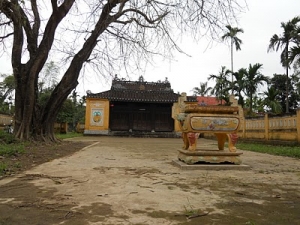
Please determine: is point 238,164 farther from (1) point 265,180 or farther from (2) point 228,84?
(2) point 228,84

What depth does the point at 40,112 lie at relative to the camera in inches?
394

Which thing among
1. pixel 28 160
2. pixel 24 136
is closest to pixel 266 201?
pixel 28 160

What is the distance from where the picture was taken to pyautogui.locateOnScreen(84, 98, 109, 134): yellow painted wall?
2359 centimetres

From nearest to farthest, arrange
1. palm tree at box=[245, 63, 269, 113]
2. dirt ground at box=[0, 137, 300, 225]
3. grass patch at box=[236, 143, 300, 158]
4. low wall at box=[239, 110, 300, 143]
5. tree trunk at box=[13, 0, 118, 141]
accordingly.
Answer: dirt ground at box=[0, 137, 300, 225], grass patch at box=[236, 143, 300, 158], tree trunk at box=[13, 0, 118, 141], low wall at box=[239, 110, 300, 143], palm tree at box=[245, 63, 269, 113]

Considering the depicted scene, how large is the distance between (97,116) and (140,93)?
4.62 m

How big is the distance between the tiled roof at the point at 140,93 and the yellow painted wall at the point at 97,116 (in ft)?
1.83

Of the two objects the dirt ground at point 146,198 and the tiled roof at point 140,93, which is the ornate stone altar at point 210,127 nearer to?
the dirt ground at point 146,198

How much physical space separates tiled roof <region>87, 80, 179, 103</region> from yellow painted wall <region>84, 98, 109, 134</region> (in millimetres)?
556

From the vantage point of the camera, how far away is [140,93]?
25172 millimetres

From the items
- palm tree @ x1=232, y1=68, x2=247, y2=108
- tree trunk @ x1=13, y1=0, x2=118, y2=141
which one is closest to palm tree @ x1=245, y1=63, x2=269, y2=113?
palm tree @ x1=232, y1=68, x2=247, y2=108

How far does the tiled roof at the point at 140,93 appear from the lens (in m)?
23.9

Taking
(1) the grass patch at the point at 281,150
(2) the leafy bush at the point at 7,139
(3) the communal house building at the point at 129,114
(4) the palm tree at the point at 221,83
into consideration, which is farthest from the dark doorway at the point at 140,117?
(2) the leafy bush at the point at 7,139

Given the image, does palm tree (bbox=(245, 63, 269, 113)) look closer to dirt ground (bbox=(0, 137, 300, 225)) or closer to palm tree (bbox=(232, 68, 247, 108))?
palm tree (bbox=(232, 68, 247, 108))

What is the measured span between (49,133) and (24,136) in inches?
58.3
